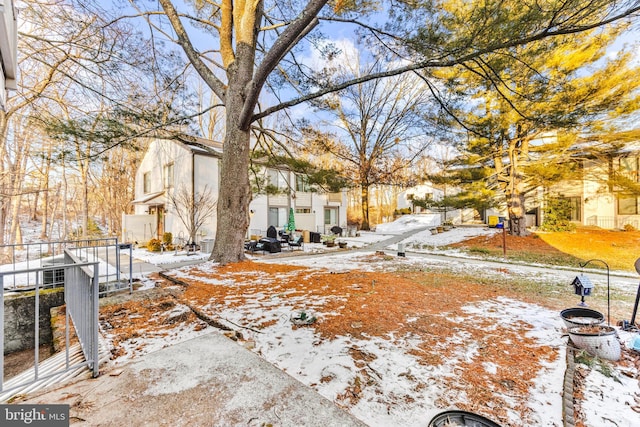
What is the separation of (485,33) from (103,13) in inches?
357

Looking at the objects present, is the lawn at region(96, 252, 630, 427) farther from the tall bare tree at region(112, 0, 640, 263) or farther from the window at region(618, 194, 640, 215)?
the window at region(618, 194, 640, 215)

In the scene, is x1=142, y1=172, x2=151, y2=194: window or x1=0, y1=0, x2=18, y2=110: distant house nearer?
x1=0, y1=0, x2=18, y2=110: distant house

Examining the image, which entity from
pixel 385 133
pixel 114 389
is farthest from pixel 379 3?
pixel 385 133

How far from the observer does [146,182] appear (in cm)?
1744

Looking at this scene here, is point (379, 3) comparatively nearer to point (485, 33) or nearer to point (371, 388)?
point (485, 33)

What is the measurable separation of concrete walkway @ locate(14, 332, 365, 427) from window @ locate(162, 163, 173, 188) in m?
13.9

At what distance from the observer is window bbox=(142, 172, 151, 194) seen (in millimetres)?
17086

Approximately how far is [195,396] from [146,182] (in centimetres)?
1920

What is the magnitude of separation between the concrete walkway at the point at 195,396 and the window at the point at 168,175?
13.9 meters

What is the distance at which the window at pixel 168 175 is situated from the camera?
14.4 meters

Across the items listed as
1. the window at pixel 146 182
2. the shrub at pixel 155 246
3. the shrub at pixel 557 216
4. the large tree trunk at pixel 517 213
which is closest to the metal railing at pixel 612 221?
the shrub at pixel 557 216

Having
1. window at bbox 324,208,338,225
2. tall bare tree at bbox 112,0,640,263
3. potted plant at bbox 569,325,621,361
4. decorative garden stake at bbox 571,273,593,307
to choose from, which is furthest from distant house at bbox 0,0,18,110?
window at bbox 324,208,338,225

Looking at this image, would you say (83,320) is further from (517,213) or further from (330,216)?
(330,216)

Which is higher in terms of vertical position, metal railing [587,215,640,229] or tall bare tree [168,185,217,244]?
tall bare tree [168,185,217,244]
